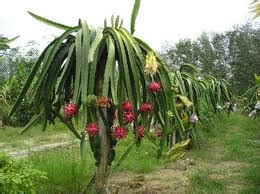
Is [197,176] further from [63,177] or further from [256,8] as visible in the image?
[256,8]

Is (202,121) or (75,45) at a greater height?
(75,45)

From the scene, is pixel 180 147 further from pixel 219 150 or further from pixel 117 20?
pixel 219 150

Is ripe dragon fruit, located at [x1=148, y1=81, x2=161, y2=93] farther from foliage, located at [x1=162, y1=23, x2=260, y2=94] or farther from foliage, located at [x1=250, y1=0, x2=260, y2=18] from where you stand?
foliage, located at [x1=162, y1=23, x2=260, y2=94]

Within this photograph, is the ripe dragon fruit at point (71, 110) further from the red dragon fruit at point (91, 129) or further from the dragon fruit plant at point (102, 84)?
the red dragon fruit at point (91, 129)

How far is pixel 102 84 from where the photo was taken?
421cm

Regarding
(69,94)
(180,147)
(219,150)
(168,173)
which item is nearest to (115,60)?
(69,94)

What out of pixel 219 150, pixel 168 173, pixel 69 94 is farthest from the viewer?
pixel 219 150

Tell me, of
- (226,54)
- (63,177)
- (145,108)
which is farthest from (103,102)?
(226,54)

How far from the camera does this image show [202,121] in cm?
1023

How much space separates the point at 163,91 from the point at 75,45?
0.84 meters

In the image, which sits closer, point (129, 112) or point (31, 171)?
point (31, 171)

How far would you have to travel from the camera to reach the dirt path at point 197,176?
17.3 ft

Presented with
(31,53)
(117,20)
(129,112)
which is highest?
(31,53)

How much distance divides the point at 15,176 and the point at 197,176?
9.42 feet
